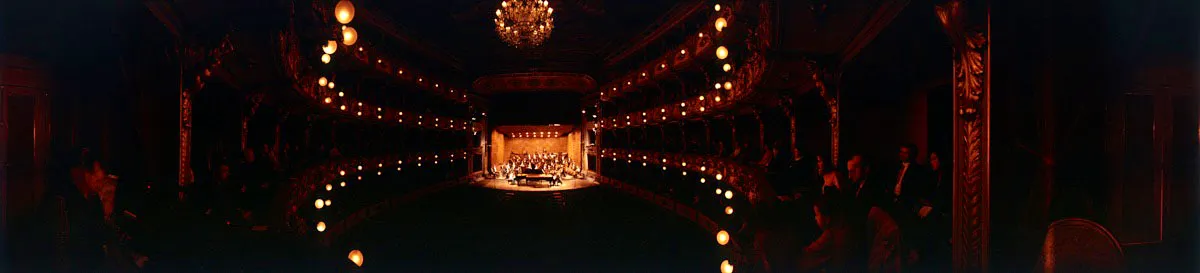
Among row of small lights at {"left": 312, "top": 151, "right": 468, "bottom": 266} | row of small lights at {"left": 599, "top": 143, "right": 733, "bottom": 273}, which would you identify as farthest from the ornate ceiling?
row of small lights at {"left": 312, "top": 151, "right": 468, "bottom": 266}

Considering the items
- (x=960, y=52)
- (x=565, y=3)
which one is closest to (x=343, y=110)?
(x=565, y=3)

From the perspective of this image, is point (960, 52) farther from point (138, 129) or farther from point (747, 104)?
point (747, 104)

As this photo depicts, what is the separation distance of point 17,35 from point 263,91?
14.5ft

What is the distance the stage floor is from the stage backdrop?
408 centimetres

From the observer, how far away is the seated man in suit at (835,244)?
16.7 feet

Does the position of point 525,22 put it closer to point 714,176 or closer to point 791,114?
point 714,176

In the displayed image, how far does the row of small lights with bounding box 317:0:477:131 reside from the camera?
3822mm

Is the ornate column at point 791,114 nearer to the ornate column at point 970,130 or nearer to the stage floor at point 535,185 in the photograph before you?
the ornate column at point 970,130

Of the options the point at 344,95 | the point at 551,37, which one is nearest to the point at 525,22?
the point at 344,95

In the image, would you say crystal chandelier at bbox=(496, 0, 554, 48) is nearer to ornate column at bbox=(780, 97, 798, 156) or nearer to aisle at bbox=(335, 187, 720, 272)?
aisle at bbox=(335, 187, 720, 272)

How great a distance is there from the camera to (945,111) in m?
5.37

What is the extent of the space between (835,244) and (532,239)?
6569 mm

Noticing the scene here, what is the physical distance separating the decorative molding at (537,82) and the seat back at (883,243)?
18571 mm

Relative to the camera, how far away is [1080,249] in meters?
2.87
